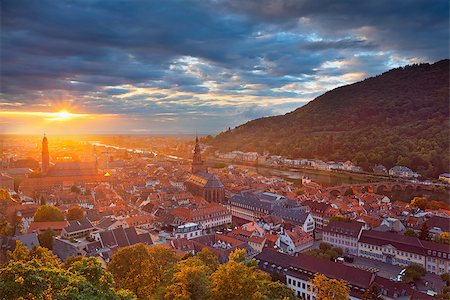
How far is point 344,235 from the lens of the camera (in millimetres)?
31984

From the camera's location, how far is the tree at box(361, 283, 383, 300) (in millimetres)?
20031

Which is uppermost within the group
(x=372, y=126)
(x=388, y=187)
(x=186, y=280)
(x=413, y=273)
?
(x=372, y=126)

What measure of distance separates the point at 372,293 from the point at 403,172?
67854 mm

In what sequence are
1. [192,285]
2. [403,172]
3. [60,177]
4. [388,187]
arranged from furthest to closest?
[403,172]
[388,187]
[60,177]
[192,285]

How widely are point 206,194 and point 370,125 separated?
101570 millimetres

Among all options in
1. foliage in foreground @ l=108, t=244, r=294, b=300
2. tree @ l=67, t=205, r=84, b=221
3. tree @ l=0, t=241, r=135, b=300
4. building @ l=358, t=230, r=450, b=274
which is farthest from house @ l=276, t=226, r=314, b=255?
tree @ l=0, t=241, r=135, b=300

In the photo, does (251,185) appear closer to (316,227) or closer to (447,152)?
(316,227)

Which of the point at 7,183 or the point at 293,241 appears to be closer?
the point at 293,241

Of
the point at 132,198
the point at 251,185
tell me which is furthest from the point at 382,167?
the point at 132,198

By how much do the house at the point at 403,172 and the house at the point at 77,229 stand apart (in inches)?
Answer: 2752

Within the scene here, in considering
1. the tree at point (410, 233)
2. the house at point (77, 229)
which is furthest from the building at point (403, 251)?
the house at point (77, 229)

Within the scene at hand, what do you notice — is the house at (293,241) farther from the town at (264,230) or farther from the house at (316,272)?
the house at (316,272)

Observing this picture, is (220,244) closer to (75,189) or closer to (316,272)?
(316,272)

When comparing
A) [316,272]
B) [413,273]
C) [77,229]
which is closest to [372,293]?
[316,272]
